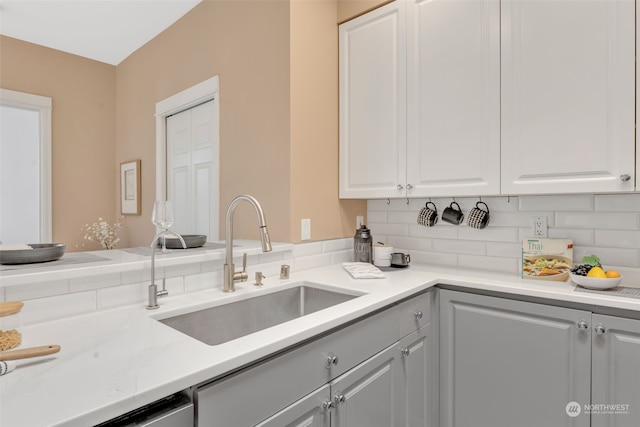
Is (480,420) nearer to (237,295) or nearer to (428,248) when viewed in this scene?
(428,248)

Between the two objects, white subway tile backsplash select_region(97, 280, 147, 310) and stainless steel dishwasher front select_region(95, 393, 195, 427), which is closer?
stainless steel dishwasher front select_region(95, 393, 195, 427)

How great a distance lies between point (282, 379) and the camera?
960 millimetres

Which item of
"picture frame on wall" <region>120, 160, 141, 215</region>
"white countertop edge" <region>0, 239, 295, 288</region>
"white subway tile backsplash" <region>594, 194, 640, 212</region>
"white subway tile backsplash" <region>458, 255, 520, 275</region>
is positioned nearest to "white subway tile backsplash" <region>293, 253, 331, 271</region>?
"white countertop edge" <region>0, 239, 295, 288</region>

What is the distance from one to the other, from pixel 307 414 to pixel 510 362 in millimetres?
972

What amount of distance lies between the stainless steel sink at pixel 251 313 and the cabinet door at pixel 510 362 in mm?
578

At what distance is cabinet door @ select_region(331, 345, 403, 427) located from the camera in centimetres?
114

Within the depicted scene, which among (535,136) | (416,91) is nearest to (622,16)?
(535,136)

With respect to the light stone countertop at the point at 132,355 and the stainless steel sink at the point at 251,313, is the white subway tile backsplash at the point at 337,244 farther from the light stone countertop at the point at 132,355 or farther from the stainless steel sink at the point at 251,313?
the light stone countertop at the point at 132,355

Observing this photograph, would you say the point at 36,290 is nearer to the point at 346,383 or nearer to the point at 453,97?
the point at 346,383

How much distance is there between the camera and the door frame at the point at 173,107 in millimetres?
2402

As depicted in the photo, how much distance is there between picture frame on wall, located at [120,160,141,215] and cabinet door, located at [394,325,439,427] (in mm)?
2891

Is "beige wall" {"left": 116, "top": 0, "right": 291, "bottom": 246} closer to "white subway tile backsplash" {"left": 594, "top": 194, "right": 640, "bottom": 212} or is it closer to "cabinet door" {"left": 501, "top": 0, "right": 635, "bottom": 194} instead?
"cabinet door" {"left": 501, "top": 0, "right": 635, "bottom": 194}

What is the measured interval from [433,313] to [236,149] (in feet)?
4.86

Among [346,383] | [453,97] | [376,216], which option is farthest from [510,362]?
[453,97]
